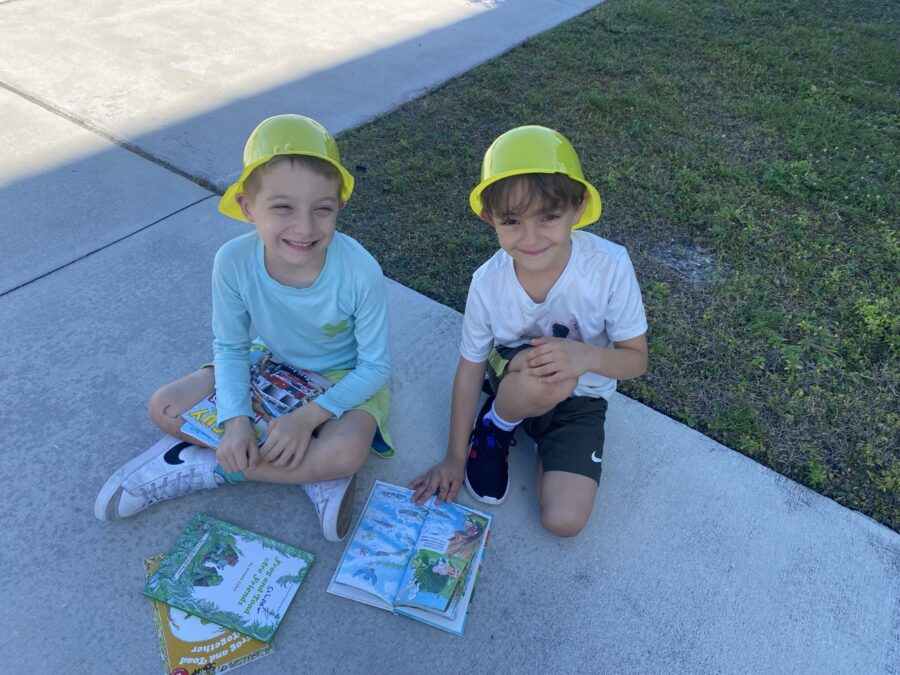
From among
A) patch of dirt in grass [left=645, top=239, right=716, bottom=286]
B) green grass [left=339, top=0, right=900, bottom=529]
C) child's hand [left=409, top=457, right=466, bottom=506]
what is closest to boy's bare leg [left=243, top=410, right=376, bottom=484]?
child's hand [left=409, top=457, right=466, bottom=506]

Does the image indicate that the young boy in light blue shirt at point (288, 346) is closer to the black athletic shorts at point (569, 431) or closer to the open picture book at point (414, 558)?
the open picture book at point (414, 558)

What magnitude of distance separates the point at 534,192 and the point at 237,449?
114 centimetres

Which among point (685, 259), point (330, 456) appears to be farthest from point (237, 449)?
point (685, 259)

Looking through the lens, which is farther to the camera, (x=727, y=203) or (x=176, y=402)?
(x=727, y=203)

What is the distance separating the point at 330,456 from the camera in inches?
75.2

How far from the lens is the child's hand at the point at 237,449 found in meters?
1.86

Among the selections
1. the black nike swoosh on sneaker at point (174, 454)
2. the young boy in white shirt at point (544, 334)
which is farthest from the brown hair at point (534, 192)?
the black nike swoosh on sneaker at point (174, 454)

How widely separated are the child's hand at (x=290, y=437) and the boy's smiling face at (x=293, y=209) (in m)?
0.47

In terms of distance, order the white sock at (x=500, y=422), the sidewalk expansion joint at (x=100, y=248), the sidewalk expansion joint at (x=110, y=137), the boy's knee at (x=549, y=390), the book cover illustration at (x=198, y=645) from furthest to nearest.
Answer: the sidewalk expansion joint at (x=110, y=137) < the sidewalk expansion joint at (x=100, y=248) < the white sock at (x=500, y=422) < the boy's knee at (x=549, y=390) < the book cover illustration at (x=198, y=645)

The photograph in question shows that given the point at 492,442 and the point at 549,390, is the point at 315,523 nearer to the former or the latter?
the point at 492,442

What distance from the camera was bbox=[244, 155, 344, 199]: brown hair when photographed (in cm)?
170

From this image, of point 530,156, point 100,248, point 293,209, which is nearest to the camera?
point 530,156

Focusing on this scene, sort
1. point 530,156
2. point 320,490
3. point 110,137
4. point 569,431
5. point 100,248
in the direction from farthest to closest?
point 110,137 < point 100,248 < point 569,431 < point 320,490 < point 530,156

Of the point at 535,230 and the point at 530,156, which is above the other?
the point at 530,156
